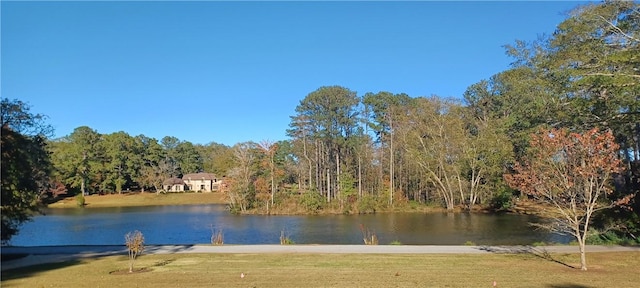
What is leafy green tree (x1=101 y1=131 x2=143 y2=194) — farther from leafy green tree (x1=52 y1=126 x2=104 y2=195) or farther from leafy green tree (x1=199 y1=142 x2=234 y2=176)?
leafy green tree (x1=199 y1=142 x2=234 y2=176)

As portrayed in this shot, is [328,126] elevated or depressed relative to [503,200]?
elevated

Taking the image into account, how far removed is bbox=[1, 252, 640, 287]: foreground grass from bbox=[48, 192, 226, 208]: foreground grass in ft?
165

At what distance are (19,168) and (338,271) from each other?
12.1 m

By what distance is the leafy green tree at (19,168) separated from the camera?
15.1 metres

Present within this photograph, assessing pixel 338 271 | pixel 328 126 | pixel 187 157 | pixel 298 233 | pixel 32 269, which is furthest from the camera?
pixel 187 157

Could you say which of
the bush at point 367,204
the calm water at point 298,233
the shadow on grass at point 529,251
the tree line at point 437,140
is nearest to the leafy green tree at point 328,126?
the tree line at point 437,140

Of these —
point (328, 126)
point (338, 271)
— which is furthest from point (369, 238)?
point (328, 126)

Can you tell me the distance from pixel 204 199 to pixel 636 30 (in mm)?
66645

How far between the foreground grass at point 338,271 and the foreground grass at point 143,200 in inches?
1982

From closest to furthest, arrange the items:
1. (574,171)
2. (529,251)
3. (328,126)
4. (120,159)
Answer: (574,171)
(529,251)
(328,126)
(120,159)

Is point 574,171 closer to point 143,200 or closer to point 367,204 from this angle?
point 367,204

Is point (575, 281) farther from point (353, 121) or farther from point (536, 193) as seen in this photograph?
point (353, 121)

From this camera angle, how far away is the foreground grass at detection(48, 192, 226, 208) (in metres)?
64.3

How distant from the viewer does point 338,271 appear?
1141cm
